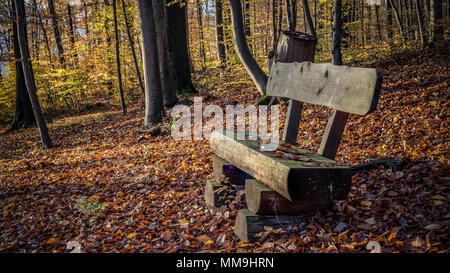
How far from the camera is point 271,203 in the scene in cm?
272

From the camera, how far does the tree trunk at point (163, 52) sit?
37.3ft

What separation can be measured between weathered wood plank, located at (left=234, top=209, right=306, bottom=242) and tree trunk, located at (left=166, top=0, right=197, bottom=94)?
36.4 ft

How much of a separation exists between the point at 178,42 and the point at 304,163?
1198 cm

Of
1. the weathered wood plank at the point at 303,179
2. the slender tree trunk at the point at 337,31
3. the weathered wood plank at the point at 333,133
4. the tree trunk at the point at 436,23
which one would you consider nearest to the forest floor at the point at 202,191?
the weathered wood plank at the point at 303,179

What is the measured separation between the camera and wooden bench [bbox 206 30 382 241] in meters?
2.36

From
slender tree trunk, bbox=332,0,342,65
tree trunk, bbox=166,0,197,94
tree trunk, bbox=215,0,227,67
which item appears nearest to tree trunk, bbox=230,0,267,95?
slender tree trunk, bbox=332,0,342,65

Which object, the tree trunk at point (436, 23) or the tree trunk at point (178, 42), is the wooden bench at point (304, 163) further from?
the tree trunk at point (178, 42)

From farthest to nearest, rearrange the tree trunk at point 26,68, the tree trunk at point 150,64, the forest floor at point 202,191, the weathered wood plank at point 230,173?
the tree trunk at point 150,64 < the tree trunk at point 26,68 < the weathered wood plank at point 230,173 < the forest floor at point 202,191

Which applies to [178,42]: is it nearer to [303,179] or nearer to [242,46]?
[242,46]

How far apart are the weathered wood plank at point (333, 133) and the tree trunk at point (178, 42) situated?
11.0m

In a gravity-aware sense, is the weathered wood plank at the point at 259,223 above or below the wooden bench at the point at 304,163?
below

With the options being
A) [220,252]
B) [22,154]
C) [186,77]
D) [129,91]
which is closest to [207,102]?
[186,77]
